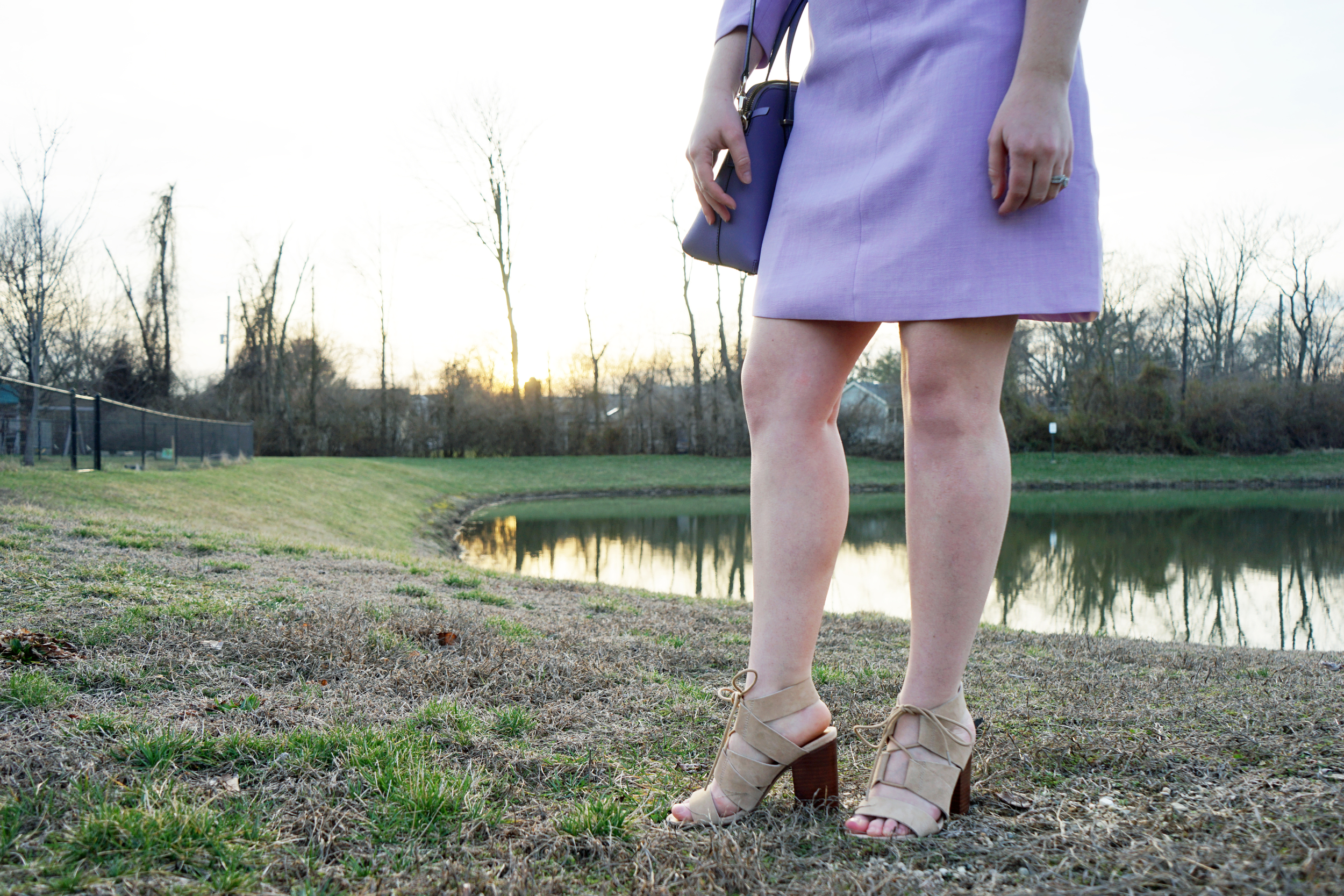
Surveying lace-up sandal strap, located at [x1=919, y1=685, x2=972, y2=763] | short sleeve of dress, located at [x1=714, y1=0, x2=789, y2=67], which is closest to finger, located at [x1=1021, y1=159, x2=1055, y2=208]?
short sleeve of dress, located at [x1=714, y1=0, x2=789, y2=67]

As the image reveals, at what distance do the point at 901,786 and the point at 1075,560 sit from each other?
33.6 ft

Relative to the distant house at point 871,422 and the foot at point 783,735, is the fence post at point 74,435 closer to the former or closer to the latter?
the foot at point 783,735

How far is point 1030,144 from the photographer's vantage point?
41.2 inches

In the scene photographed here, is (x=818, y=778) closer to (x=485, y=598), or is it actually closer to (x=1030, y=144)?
(x=1030, y=144)

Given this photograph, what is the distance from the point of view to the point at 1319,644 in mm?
5879

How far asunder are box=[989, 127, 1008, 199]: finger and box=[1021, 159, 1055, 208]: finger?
0.04m

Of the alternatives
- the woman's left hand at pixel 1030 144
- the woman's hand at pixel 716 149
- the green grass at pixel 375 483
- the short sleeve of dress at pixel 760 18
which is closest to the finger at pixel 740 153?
the woman's hand at pixel 716 149

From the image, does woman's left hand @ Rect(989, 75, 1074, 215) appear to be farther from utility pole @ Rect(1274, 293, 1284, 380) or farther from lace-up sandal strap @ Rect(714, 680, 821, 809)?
utility pole @ Rect(1274, 293, 1284, 380)

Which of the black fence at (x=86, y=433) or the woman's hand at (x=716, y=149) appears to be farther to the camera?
the black fence at (x=86, y=433)

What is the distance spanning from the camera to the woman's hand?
4.29ft

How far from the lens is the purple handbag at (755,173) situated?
4.37 ft

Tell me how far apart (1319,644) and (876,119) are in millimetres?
6893

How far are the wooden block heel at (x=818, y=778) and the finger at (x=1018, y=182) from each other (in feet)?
2.73

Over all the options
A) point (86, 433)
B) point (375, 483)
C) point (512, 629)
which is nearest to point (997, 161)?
point (512, 629)
